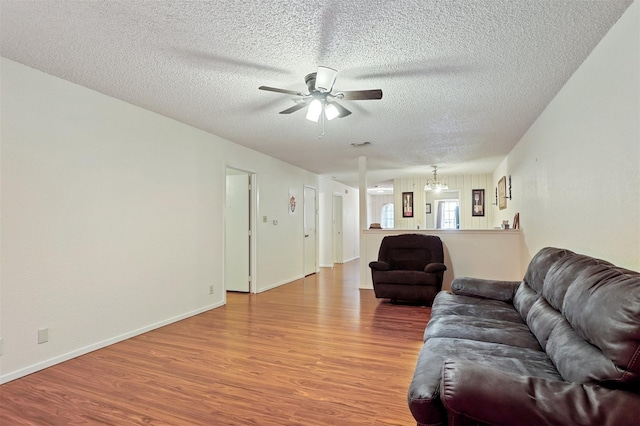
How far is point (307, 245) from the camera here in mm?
7379

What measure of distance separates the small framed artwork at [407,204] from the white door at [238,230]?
5.03 meters

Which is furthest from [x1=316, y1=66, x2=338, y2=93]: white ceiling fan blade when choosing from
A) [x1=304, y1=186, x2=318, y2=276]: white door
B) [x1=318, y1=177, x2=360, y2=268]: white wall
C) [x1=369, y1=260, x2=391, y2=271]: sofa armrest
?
[x1=318, y1=177, x2=360, y2=268]: white wall

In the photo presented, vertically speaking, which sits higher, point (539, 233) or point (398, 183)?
point (398, 183)

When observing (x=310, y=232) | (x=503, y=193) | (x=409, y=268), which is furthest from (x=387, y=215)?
Answer: (x=409, y=268)

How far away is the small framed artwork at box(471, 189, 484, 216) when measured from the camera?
852 centimetres

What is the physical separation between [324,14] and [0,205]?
2.62 m

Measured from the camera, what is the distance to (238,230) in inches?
218

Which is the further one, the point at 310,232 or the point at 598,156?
the point at 310,232

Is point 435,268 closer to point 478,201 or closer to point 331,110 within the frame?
point 331,110

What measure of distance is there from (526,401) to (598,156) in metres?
1.97

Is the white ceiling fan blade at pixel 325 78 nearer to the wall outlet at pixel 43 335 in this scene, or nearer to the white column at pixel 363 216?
the wall outlet at pixel 43 335

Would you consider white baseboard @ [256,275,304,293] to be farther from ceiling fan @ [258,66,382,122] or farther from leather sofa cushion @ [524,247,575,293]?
leather sofa cushion @ [524,247,575,293]

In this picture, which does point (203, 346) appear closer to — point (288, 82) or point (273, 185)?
point (288, 82)

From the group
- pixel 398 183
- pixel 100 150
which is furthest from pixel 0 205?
pixel 398 183
